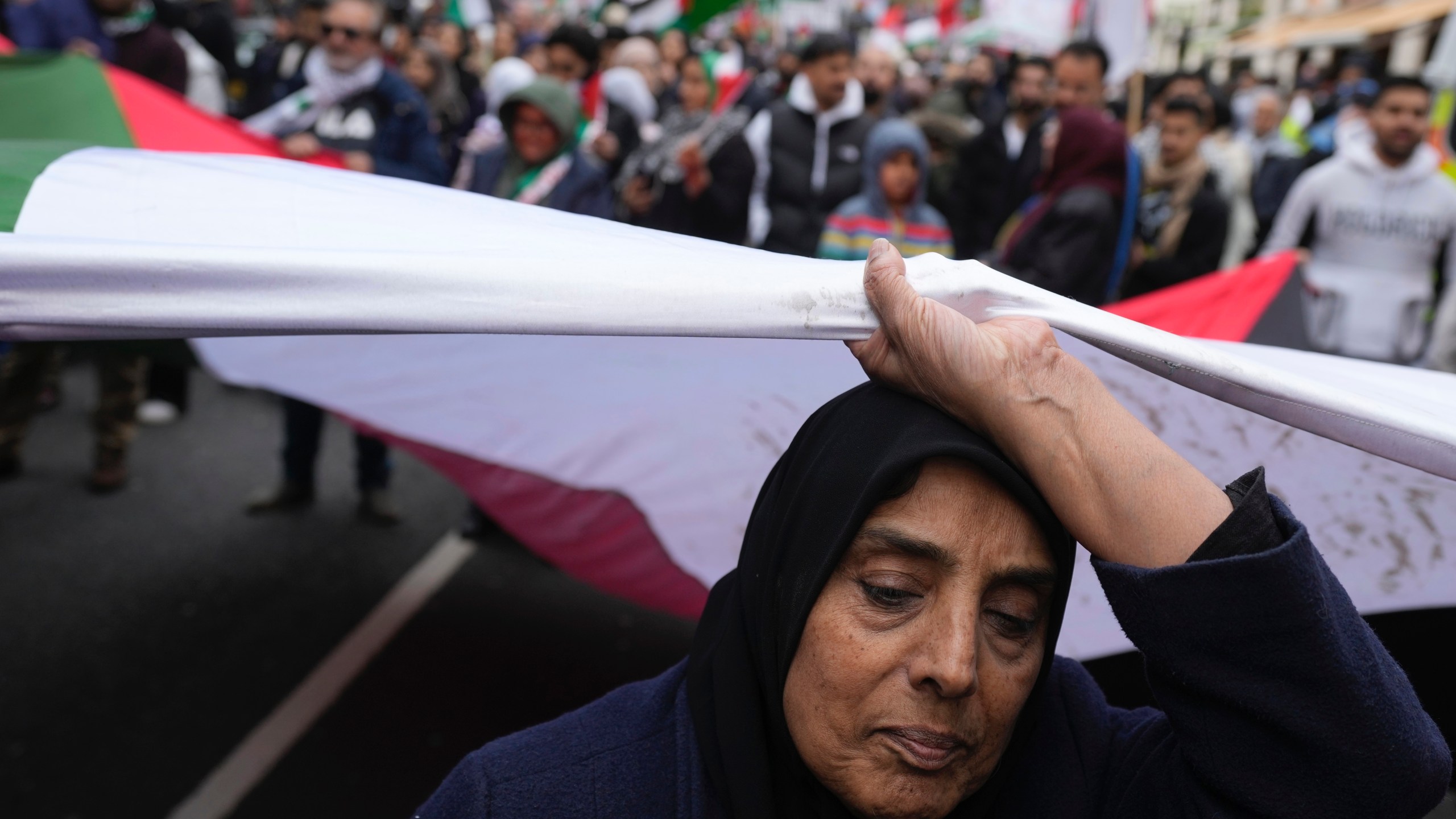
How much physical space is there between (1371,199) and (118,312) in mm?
6270

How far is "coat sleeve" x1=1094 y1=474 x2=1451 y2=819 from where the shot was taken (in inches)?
45.5

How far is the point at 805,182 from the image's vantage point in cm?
618

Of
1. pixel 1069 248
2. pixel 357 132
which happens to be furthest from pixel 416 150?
pixel 1069 248

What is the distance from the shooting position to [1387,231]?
5.98 metres

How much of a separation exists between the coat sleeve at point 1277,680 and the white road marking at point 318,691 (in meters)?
2.81

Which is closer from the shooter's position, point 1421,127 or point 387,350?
point 387,350

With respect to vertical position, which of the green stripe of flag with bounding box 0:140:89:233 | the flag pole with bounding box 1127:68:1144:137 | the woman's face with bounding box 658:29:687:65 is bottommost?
the green stripe of flag with bounding box 0:140:89:233

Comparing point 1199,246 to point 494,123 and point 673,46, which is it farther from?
point 673,46

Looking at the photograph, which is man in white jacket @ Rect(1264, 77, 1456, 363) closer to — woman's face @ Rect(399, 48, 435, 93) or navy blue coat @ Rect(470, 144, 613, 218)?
navy blue coat @ Rect(470, 144, 613, 218)

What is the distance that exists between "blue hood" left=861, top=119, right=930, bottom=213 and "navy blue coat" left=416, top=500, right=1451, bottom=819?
4437 mm

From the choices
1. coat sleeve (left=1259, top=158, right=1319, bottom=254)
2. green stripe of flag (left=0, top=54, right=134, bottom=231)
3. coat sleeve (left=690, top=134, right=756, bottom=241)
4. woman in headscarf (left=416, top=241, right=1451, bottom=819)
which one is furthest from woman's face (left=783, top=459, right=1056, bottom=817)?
coat sleeve (left=1259, top=158, right=1319, bottom=254)

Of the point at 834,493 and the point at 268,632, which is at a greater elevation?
the point at 834,493

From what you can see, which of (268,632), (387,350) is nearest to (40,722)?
(268,632)

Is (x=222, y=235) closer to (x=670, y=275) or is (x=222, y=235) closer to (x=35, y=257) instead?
(x=35, y=257)
